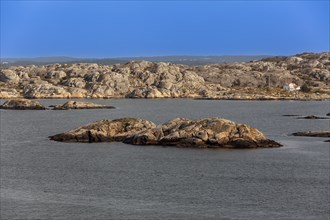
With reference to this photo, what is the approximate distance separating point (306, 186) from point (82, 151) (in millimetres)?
35154

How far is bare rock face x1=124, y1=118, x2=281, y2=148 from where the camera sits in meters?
85.4

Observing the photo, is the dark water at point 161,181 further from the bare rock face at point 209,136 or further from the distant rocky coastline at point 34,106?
the distant rocky coastline at point 34,106

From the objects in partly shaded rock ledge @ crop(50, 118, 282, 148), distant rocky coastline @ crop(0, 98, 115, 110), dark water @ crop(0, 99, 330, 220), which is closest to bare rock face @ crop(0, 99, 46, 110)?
distant rocky coastline @ crop(0, 98, 115, 110)

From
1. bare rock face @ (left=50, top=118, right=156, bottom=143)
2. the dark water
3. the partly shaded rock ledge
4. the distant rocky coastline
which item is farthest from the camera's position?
the distant rocky coastline

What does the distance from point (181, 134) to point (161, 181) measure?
83.8 ft

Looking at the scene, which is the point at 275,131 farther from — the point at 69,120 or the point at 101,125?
the point at 69,120

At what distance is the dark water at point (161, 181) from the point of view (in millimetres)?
50906

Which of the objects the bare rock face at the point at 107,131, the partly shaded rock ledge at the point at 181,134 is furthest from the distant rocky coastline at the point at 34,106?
the partly shaded rock ledge at the point at 181,134

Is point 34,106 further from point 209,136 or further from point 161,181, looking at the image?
point 161,181

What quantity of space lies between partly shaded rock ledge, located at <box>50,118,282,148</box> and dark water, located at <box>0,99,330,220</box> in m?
2.76

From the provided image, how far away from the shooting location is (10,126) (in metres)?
124

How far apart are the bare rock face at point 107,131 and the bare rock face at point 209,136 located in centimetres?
541

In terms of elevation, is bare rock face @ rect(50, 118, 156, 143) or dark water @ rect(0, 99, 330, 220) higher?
bare rock face @ rect(50, 118, 156, 143)

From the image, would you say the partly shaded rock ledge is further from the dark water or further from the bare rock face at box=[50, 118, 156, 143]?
the dark water
